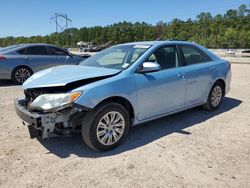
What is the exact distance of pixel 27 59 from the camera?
10.3 metres

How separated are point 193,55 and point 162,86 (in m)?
1.38

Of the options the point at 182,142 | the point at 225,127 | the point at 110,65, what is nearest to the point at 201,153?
the point at 182,142

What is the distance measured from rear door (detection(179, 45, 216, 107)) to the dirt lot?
0.53m

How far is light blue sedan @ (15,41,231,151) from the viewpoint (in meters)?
3.94

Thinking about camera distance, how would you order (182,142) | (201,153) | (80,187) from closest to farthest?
(80,187), (201,153), (182,142)

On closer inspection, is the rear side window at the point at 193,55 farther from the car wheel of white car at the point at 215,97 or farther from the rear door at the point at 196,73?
the car wheel of white car at the point at 215,97

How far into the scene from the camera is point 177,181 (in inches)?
136

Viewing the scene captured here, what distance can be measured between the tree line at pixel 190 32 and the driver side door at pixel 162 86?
226ft

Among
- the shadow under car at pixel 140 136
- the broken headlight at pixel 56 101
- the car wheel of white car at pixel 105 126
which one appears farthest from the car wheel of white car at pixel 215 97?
the broken headlight at pixel 56 101

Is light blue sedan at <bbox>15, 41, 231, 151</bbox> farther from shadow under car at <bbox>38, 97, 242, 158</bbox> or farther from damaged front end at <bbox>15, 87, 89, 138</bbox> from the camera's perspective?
shadow under car at <bbox>38, 97, 242, 158</bbox>

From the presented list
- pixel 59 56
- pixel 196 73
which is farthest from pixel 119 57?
pixel 59 56

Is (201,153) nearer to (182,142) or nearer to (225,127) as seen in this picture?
(182,142)

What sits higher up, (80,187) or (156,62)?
(156,62)

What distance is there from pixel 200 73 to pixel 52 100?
3.10 m
